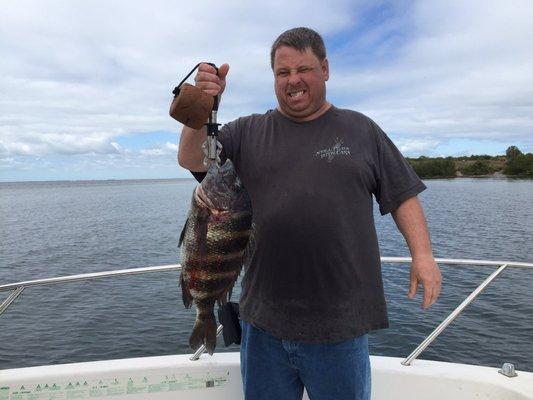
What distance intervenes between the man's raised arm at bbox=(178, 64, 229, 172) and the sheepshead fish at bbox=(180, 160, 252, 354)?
0.85ft

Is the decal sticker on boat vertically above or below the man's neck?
below

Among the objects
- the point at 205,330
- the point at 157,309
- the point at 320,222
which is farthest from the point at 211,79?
the point at 157,309

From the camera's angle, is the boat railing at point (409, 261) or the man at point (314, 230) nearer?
the man at point (314, 230)

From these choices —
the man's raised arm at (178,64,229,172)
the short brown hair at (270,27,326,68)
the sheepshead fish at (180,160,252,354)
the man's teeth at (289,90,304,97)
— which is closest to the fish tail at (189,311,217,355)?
the sheepshead fish at (180,160,252,354)

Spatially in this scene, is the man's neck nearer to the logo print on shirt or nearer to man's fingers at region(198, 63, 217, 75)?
the logo print on shirt

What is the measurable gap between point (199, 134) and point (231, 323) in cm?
130

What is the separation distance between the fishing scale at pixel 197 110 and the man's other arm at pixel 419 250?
4.02 ft

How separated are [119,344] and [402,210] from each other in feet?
32.5

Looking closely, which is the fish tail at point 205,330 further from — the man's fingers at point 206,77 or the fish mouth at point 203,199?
the man's fingers at point 206,77

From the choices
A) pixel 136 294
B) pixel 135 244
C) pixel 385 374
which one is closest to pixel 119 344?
pixel 136 294

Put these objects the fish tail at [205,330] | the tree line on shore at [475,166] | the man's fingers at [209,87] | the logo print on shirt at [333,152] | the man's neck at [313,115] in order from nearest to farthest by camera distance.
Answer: the man's fingers at [209,87]
the fish tail at [205,330]
the logo print on shirt at [333,152]
the man's neck at [313,115]
the tree line on shore at [475,166]

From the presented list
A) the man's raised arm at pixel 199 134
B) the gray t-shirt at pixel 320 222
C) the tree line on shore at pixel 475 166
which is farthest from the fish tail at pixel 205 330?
the tree line on shore at pixel 475 166

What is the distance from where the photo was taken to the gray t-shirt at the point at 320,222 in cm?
256

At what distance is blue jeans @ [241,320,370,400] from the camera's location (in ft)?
8.57
